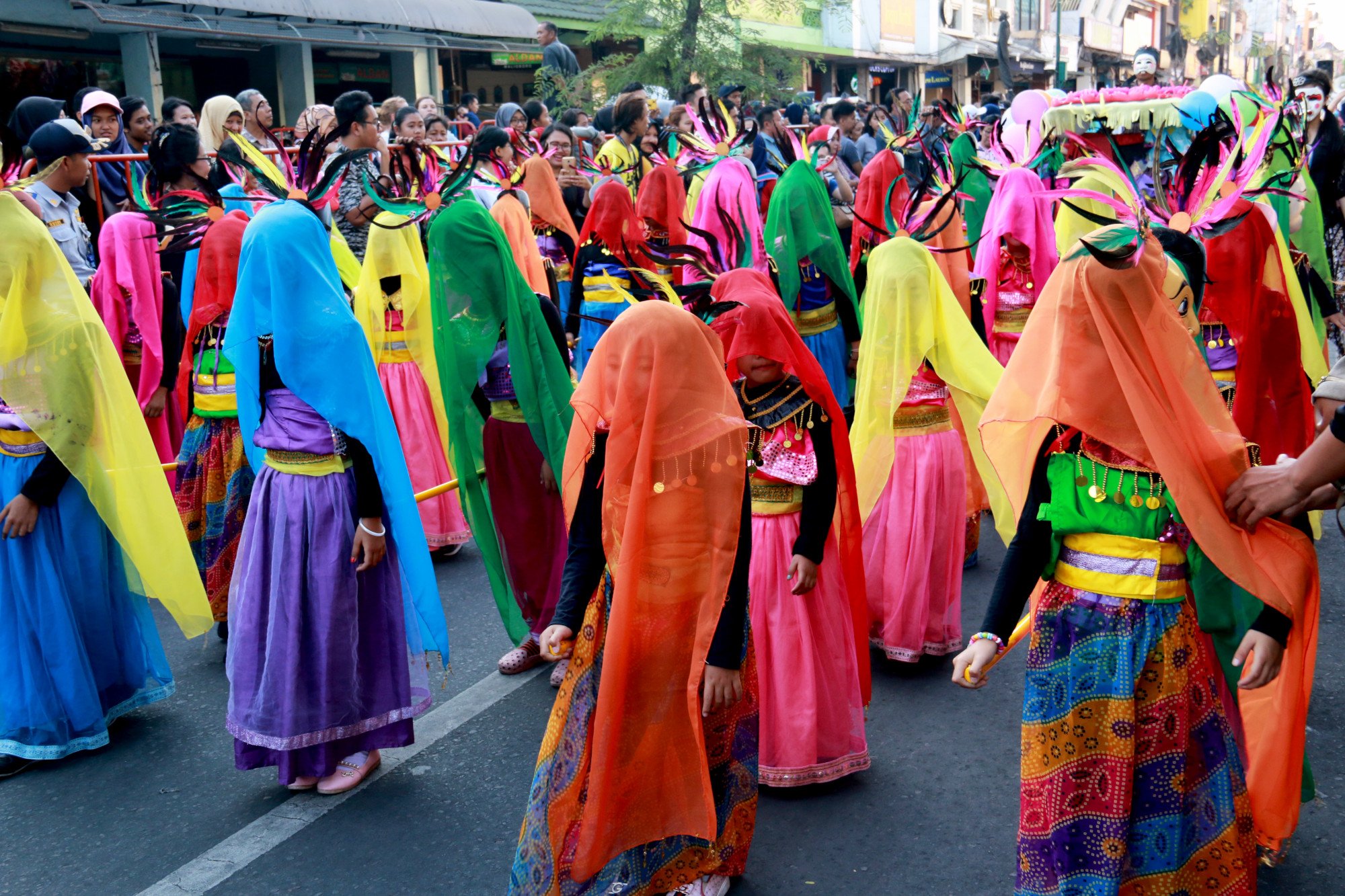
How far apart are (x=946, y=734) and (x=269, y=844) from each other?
2.22 metres

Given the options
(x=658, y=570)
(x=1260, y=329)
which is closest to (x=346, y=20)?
(x=1260, y=329)

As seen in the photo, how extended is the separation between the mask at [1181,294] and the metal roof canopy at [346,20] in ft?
45.5

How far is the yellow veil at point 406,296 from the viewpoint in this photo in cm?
624

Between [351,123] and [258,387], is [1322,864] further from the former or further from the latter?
[351,123]

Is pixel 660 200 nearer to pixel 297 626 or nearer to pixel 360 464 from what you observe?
pixel 360 464

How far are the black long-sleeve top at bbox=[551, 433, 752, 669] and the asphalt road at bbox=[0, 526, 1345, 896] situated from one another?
0.84m

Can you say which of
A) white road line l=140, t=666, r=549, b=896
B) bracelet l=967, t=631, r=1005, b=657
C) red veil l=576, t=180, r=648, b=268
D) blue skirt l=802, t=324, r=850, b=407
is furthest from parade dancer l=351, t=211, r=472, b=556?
bracelet l=967, t=631, r=1005, b=657

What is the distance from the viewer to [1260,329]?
4770 millimetres

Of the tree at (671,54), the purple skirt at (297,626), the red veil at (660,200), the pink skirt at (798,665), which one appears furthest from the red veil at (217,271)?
the tree at (671,54)

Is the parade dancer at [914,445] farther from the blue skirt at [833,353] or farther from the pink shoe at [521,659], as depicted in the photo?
the blue skirt at [833,353]

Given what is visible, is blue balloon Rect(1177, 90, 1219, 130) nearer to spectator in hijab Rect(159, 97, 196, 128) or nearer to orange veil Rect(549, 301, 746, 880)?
orange veil Rect(549, 301, 746, 880)

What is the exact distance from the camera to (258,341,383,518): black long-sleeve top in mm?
3738

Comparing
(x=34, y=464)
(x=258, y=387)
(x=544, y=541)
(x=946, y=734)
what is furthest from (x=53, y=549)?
(x=946, y=734)

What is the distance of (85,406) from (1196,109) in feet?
21.5
